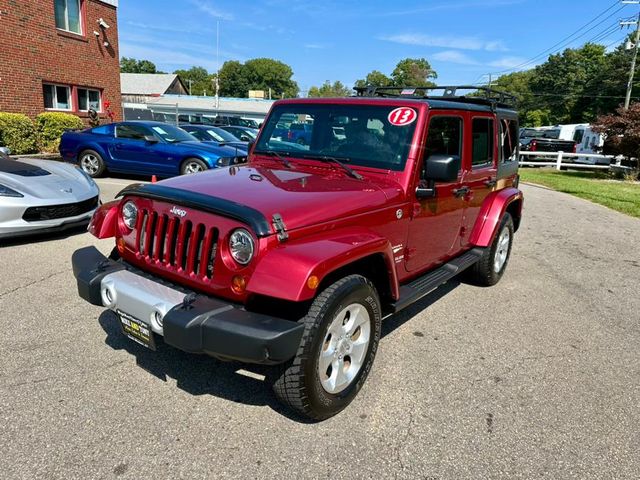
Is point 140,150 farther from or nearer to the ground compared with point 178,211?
nearer to the ground

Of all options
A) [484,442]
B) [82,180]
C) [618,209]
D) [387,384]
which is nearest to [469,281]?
[387,384]

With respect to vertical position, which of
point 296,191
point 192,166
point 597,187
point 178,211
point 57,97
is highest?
point 57,97

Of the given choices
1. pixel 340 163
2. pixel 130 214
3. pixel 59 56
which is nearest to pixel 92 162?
pixel 59 56

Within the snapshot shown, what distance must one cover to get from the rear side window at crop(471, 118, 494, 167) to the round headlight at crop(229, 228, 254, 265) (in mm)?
2671

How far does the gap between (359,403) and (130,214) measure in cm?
193

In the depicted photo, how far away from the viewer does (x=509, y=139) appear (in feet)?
18.4

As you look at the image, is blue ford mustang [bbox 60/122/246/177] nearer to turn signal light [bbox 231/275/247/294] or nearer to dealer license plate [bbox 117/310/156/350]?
dealer license plate [bbox 117/310/156/350]

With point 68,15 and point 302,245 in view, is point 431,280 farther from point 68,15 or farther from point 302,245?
point 68,15

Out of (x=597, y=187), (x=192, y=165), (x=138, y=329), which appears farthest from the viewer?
(x=597, y=187)

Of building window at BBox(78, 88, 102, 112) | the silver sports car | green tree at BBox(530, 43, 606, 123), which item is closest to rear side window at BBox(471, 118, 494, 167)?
the silver sports car

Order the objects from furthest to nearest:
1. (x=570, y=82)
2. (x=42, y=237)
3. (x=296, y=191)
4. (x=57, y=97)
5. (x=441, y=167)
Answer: (x=570, y=82) < (x=57, y=97) < (x=42, y=237) < (x=441, y=167) < (x=296, y=191)

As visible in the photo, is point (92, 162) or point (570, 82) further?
point (570, 82)

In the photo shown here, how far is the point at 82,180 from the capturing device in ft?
22.0

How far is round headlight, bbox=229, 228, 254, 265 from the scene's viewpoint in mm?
2584
